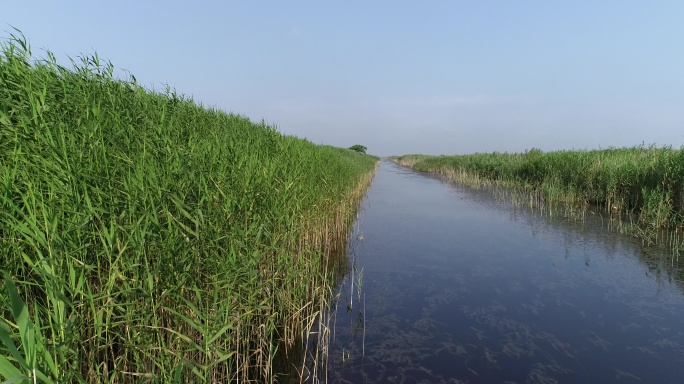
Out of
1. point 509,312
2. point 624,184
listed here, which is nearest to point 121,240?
point 509,312

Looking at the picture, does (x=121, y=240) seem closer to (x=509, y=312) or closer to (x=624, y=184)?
(x=509, y=312)

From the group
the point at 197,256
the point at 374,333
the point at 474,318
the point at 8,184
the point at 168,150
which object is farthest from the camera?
the point at 474,318

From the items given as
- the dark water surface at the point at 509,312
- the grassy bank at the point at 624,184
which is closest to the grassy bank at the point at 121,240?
the dark water surface at the point at 509,312

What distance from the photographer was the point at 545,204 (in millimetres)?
16516

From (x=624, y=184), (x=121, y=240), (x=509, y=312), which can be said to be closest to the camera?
(x=121, y=240)

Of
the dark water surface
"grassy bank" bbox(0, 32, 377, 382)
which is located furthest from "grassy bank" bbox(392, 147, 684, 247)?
"grassy bank" bbox(0, 32, 377, 382)

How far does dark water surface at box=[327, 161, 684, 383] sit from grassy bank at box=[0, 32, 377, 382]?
1.57 meters

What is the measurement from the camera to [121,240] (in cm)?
337

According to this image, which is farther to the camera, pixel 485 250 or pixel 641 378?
pixel 485 250

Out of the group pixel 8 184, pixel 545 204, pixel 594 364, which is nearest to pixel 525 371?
pixel 594 364

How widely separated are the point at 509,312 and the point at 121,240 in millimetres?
5959

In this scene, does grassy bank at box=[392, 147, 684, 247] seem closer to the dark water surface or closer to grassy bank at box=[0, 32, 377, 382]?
the dark water surface

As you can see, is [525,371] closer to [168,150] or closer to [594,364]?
[594,364]

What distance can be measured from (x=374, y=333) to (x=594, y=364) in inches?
115
